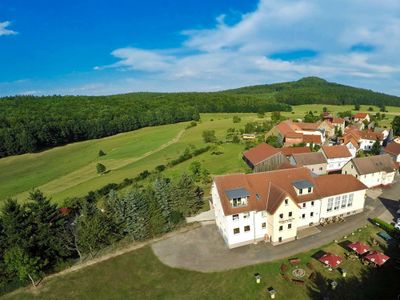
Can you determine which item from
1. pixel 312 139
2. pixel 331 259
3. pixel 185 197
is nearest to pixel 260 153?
pixel 312 139

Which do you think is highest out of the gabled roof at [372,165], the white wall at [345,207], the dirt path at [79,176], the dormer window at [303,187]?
the dormer window at [303,187]

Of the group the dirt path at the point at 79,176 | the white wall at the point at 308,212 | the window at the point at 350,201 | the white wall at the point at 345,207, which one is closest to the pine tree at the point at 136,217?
the white wall at the point at 308,212

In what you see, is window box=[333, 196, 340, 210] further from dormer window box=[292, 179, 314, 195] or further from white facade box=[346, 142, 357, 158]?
white facade box=[346, 142, 357, 158]

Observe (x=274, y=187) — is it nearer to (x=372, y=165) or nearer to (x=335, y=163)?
(x=372, y=165)

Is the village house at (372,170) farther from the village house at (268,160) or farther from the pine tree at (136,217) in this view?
the pine tree at (136,217)

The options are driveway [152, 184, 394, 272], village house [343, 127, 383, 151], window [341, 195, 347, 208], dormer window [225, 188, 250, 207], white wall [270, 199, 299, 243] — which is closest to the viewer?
driveway [152, 184, 394, 272]

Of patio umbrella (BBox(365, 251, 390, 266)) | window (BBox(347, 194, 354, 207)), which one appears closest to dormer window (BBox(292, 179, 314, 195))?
window (BBox(347, 194, 354, 207))
